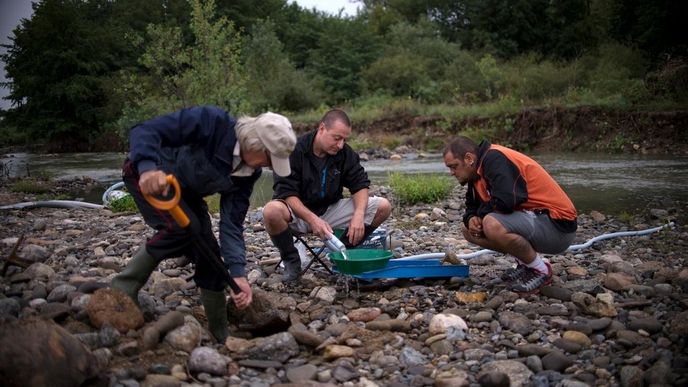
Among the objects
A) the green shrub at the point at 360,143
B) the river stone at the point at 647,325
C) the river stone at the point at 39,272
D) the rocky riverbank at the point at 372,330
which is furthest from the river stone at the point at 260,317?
the green shrub at the point at 360,143

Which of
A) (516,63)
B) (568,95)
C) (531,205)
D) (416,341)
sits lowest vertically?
(416,341)

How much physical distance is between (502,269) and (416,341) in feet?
5.51

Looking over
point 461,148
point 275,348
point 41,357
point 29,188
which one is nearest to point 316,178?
point 461,148

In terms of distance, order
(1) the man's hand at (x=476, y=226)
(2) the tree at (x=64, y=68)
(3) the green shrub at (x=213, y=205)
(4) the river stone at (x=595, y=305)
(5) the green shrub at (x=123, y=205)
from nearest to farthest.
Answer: (4) the river stone at (x=595, y=305) < (1) the man's hand at (x=476, y=226) < (3) the green shrub at (x=213, y=205) < (5) the green shrub at (x=123, y=205) < (2) the tree at (x=64, y=68)

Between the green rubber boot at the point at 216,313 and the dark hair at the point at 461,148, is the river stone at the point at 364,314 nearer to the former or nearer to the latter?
the green rubber boot at the point at 216,313

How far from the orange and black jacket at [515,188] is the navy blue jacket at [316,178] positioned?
0.95m

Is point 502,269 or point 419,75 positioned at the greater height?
point 419,75

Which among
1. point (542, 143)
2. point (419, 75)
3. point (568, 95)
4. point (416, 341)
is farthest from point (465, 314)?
point (419, 75)

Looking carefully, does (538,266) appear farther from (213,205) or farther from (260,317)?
(213,205)

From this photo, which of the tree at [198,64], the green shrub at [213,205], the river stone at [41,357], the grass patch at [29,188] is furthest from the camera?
the tree at [198,64]

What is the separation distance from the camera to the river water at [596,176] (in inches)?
321

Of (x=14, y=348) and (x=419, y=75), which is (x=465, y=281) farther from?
(x=419, y=75)

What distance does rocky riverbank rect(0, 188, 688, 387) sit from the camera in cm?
267

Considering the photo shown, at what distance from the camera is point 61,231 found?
6629 mm
